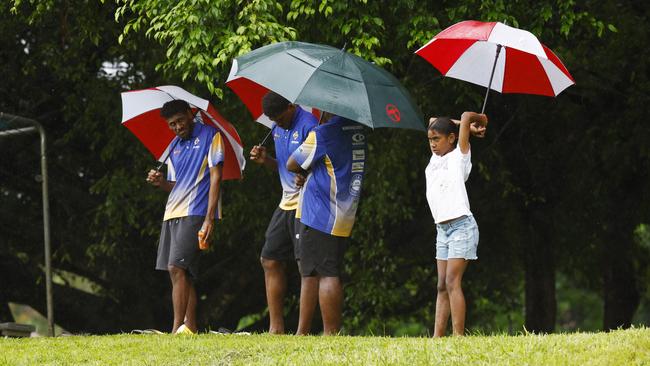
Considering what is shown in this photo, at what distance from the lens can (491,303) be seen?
20734 mm

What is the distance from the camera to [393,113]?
29.1 ft

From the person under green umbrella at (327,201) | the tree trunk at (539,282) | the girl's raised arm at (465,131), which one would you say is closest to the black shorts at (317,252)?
the person under green umbrella at (327,201)

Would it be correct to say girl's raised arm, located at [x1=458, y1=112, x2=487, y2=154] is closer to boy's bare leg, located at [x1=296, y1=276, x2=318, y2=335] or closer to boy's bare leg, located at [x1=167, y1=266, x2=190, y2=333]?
boy's bare leg, located at [x1=296, y1=276, x2=318, y2=335]

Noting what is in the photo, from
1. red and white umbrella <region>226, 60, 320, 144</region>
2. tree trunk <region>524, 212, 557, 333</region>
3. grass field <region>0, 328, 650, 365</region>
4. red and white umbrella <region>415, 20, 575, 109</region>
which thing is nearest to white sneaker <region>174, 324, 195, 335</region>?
grass field <region>0, 328, 650, 365</region>

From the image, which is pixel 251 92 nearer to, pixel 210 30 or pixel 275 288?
pixel 210 30

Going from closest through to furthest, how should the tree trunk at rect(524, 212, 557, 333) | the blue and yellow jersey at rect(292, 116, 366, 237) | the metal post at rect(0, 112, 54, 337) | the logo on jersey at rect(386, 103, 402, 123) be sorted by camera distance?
the logo on jersey at rect(386, 103, 402, 123)
the blue and yellow jersey at rect(292, 116, 366, 237)
the metal post at rect(0, 112, 54, 337)
the tree trunk at rect(524, 212, 557, 333)

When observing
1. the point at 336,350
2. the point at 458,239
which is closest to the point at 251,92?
the point at 458,239

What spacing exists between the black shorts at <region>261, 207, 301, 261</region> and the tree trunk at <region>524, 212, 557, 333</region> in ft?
27.1

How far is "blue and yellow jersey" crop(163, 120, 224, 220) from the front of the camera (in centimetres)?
983

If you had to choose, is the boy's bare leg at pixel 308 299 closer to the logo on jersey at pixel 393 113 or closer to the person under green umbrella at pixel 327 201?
the person under green umbrella at pixel 327 201

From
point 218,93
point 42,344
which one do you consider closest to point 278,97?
point 218,93

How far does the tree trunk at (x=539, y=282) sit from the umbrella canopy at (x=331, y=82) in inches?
334

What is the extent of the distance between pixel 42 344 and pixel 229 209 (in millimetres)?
5781

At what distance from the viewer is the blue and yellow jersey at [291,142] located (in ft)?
Result: 31.2
